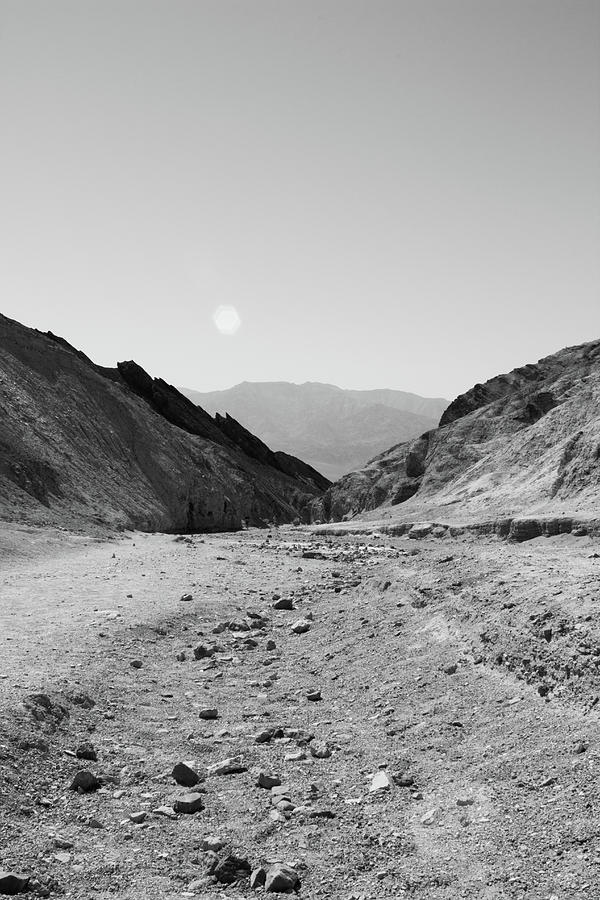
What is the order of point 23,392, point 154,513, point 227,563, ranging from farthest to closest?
point 154,513
point 23,392
point 227,563

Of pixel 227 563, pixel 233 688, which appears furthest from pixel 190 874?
pixel 227 563

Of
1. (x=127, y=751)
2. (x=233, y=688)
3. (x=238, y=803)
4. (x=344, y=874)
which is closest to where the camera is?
(x=344, y=874)

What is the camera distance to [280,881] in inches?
204

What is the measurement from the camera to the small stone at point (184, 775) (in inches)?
280

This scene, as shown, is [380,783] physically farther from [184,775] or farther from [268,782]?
[184,775]

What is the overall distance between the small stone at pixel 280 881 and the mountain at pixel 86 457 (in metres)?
26.8

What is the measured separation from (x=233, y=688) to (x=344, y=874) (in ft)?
17.3

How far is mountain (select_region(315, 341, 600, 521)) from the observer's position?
39.4 metres

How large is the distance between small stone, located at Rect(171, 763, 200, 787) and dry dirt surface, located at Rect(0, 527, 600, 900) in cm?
10

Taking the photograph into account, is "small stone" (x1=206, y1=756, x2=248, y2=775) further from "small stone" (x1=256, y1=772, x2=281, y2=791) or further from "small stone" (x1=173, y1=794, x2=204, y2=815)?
"small stone" (x1=173, y1=794, x2=204, y2=815)

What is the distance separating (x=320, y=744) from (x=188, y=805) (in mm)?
2024

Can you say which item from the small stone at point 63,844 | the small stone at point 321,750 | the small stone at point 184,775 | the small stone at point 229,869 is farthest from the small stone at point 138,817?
the small stone at point 321,750

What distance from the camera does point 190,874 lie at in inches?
213

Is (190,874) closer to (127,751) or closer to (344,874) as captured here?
(344,874)
